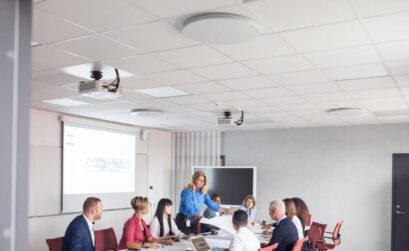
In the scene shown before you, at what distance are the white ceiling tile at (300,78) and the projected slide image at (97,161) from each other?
435 centimetres

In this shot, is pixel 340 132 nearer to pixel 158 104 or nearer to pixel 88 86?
pixel 158 104

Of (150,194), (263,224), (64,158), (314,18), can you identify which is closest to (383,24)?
(314,18)

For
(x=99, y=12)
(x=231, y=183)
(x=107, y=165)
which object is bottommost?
(x=231, y=183)

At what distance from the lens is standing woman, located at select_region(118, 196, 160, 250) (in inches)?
181

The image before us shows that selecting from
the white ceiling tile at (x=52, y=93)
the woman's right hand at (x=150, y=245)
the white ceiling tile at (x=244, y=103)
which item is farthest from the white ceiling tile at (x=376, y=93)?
the white ceiling tile at (x=52, y=93)

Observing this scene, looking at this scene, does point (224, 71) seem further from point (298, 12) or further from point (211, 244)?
point (211, 244)

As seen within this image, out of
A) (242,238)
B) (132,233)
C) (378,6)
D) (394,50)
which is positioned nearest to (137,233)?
(132,233)

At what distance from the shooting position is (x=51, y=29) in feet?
10.4

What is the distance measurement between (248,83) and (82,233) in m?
2.49

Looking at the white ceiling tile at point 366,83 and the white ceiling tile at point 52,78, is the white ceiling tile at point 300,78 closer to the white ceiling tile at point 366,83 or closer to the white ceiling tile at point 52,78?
the white ceiling tile at point 366,83

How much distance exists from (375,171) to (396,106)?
94.2 inches

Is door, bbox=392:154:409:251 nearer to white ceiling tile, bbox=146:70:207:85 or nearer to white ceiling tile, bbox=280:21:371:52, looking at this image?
white ceiling tile, bbox=146:70:207:85

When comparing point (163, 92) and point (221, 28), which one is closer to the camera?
point (221, 28)

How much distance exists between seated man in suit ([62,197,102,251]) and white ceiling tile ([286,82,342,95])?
2721 mm
